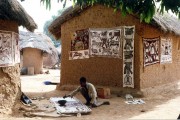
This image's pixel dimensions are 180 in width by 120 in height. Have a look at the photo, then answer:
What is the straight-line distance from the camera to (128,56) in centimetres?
1126

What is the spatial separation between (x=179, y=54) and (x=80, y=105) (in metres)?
7.22

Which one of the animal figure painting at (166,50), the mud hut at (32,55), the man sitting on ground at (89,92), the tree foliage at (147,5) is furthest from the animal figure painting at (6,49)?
the mud hut at (32,55)

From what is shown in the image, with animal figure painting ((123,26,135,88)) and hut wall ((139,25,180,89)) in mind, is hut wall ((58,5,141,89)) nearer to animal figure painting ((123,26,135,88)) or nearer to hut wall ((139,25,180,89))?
animal figure painting ((123,26,135,88))

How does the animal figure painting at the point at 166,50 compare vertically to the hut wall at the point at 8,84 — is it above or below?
above

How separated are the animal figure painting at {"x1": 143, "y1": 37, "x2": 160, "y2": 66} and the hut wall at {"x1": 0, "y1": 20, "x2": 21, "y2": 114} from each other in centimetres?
A: 479

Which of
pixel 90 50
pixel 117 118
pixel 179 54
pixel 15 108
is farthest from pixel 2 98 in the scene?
pixel 179 54

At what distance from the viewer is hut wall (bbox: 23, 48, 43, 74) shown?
22.2 m

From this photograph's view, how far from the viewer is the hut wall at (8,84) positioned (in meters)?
7.87

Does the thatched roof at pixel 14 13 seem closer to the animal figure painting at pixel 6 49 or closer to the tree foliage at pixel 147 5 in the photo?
the animal figure painting at pixel 6 49

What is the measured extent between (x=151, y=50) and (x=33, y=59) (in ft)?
40.0

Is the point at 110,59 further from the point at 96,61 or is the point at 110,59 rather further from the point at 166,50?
the point at 166,50

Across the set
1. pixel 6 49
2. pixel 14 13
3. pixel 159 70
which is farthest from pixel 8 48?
pixel 159 70

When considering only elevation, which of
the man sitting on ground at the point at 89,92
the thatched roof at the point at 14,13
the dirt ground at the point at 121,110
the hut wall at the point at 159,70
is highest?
the thatched roof at the point at 14,13

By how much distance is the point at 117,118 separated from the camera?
7.75 metres
